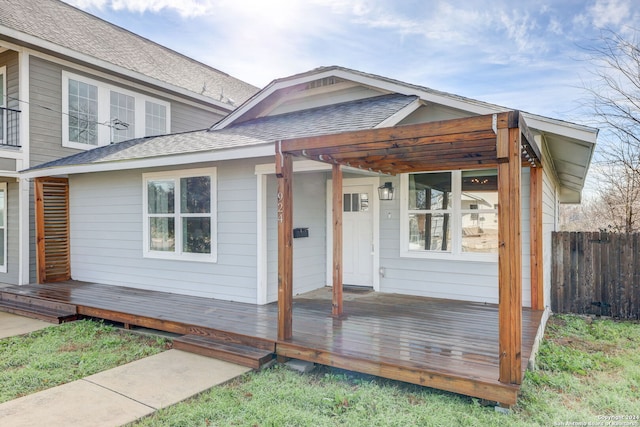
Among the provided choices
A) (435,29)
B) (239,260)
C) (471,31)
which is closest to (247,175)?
(239,260)

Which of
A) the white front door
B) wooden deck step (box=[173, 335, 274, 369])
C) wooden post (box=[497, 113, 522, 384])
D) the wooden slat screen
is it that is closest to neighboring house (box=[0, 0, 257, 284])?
the wooden slat screen

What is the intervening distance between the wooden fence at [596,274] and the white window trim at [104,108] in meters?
9.77

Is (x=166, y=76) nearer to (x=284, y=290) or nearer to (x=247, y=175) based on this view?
(x=247, y=175)

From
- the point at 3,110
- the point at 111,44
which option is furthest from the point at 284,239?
the point at 111,44

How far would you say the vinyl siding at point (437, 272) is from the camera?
574 cm

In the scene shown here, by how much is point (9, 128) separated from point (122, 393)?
739 centimetres

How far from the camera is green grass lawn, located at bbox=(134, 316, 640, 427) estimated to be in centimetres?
304

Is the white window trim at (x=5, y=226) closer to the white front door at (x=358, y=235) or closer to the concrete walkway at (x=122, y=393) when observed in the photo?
the concrete walkway at (x=122, y=393)

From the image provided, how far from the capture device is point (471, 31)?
1117cm

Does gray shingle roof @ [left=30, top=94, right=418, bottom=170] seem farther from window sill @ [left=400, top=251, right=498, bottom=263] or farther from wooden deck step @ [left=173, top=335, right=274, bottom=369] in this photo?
wooden deck step @ [left=173, top=335, right=274, bottom=369]

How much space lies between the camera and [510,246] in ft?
9.95

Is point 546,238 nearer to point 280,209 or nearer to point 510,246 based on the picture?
point 510,246

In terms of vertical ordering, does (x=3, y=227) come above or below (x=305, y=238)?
above

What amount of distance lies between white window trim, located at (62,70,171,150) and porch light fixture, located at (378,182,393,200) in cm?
686
